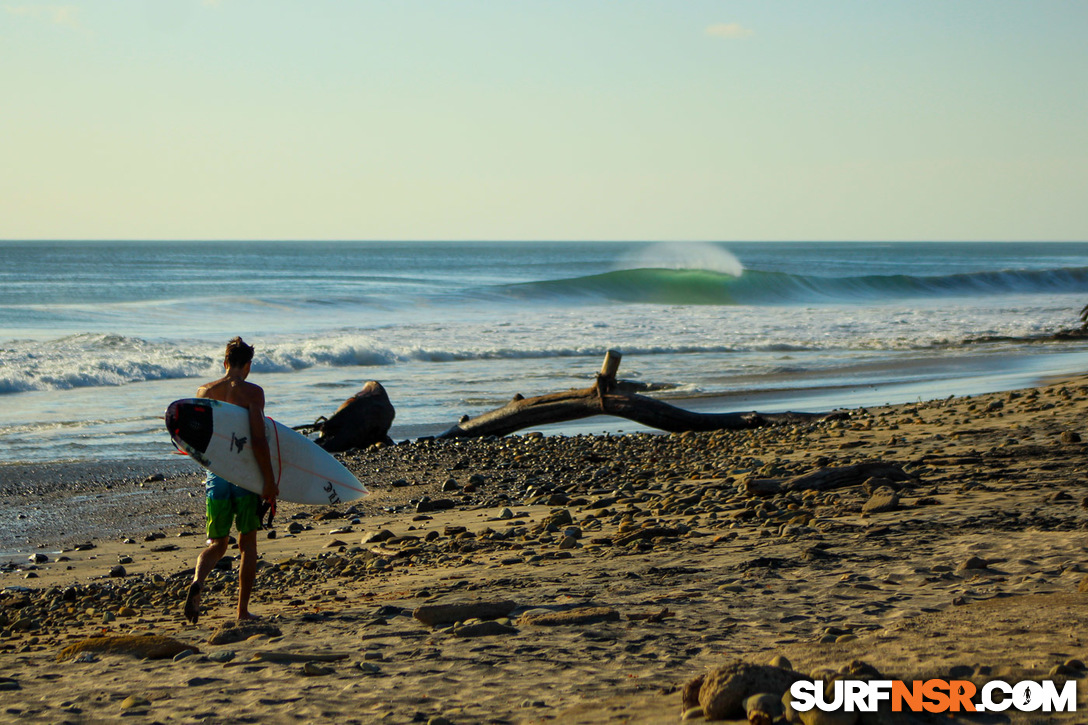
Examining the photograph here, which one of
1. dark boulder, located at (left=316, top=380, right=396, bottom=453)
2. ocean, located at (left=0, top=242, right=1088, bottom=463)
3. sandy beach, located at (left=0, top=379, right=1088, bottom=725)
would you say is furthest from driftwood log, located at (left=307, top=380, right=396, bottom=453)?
sandy beach, located at (left=0, top=379, right=1088, bottom=725)

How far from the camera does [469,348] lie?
2155cm

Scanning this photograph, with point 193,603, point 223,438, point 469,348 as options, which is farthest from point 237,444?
point 469,348

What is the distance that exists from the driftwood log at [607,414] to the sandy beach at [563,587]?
6.30 feet

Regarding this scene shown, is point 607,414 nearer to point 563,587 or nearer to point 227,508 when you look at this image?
point 563,587

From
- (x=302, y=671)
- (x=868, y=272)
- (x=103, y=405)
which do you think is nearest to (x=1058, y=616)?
(x=302, y=671)

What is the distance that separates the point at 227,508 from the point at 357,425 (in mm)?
6293

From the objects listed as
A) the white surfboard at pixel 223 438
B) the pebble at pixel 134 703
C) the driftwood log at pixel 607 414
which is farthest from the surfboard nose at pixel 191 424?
the driftwood log at pixel 607 414

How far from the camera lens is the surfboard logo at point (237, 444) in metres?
4.56

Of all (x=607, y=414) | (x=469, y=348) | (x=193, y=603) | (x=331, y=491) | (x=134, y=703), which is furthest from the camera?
(x=469, y=348)

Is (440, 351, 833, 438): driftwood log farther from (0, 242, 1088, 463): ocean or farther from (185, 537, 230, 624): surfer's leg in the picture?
(185, 537, 230, 624): surfer's leg

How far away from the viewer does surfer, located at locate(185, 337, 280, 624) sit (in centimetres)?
459

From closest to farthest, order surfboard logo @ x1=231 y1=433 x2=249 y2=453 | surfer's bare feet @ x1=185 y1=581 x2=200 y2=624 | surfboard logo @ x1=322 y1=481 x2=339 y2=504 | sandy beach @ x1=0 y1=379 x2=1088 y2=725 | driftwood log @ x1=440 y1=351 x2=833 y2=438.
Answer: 1. sandy beach @ x1=0 y1=379 x2=1088 y2=725
2. surfer's bare feet @ x1=185 y1=581 x2=200 y2=624
3. surfboard logo @ x1=231 y1=433 x2=249 y2=453
4. surfboard logo @ x1=322 y1=481 x2=339 y2=504
5. driftwood log @ x1=440 y1=351 x2=833 y2=438

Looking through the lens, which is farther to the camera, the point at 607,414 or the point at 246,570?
the point at 607,414

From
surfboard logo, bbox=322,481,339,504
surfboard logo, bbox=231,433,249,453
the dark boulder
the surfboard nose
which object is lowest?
the dark boulder
